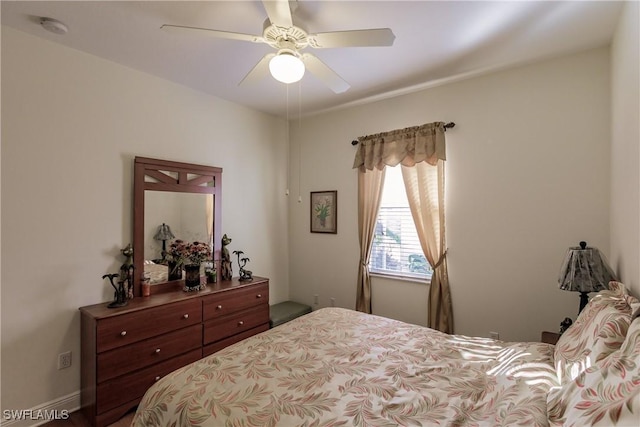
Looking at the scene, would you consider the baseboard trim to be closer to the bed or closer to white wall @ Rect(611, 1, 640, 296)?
the bed

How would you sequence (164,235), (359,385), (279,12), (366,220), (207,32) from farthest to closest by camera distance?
1. (366,220)
2. (164,235)
3. (207,32)
4. (279,12)
5. (359,385)

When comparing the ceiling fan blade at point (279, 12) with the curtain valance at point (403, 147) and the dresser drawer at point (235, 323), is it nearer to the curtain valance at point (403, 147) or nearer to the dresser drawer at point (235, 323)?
the curtain valance at point (403, 147)

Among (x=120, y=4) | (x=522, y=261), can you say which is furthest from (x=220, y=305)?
(x=522, y=261)

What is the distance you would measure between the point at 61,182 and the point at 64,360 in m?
1.35

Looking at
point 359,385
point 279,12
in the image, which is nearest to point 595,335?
point 359,385

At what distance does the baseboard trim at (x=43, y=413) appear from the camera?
2.09m

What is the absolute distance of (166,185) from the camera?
2.90 meters

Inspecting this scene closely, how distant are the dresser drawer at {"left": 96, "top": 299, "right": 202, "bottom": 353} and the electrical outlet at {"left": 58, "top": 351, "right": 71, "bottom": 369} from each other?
449 millimetres

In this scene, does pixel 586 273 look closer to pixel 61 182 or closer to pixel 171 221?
pixel 171 221

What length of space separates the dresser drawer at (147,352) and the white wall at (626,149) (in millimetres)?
3012

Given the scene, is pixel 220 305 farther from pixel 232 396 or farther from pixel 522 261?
pixel 522 261

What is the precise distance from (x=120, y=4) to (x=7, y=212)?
1.58m

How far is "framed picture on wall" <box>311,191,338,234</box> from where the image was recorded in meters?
3.77

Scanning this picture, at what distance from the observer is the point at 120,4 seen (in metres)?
1.89
